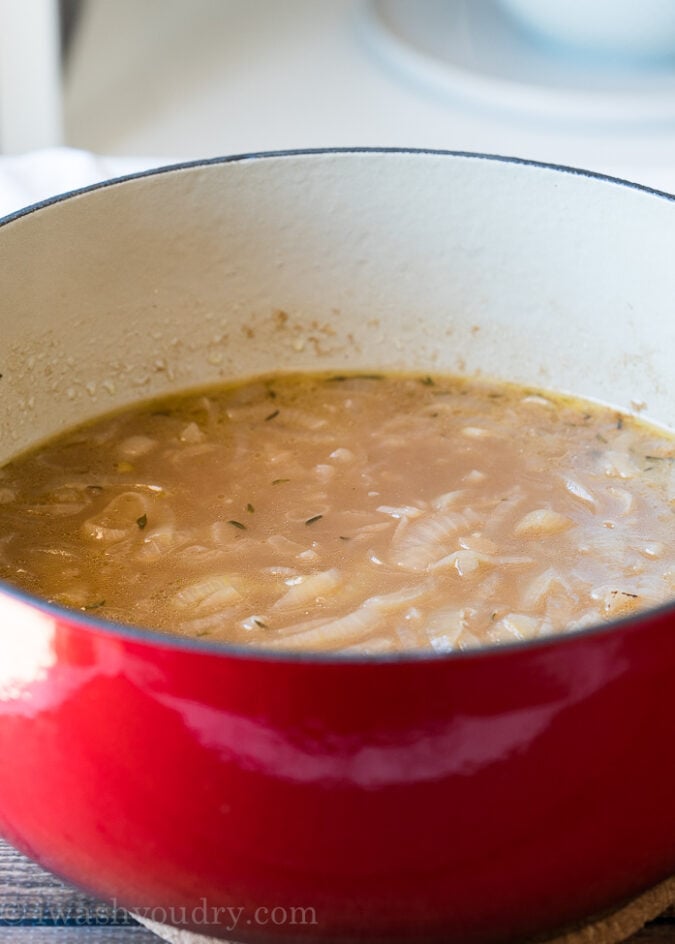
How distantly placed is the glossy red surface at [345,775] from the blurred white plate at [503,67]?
1.99 meters

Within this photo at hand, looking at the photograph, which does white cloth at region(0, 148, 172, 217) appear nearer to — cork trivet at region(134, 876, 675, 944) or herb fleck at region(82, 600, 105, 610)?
herb fleck at region(82, 600, 105, 610)

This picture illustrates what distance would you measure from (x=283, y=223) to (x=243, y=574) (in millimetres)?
616

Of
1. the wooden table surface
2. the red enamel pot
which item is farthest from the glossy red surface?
the wooden table surface

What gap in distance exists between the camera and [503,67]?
3.03 metres

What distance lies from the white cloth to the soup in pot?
1.34 feet

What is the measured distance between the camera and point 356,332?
204cm

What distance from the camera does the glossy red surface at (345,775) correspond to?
0.89m

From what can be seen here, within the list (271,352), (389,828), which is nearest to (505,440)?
(271,352)

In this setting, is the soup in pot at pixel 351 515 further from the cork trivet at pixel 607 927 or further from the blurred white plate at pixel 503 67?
the blurred white plate at pixel 503 67

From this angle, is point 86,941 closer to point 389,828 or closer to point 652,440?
point 389,828

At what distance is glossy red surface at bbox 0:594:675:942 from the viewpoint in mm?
893

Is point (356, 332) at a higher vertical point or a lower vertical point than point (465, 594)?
higher

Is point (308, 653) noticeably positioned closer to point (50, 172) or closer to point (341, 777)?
point (341, 777)

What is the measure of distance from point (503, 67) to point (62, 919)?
2.30m
